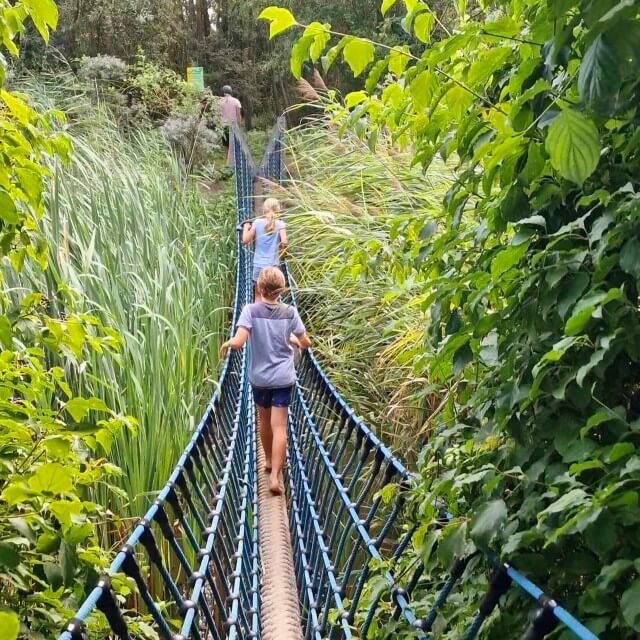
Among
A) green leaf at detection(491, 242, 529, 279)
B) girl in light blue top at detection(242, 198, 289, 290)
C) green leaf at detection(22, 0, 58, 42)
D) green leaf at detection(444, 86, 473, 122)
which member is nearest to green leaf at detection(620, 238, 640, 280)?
green leaf at detection(491, 242, 529, 279)

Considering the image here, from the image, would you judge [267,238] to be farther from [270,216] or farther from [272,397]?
[272,397]

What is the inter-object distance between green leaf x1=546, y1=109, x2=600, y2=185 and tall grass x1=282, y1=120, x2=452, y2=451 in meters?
0.71

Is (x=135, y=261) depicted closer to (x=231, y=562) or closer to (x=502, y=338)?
(x=231, y=562)

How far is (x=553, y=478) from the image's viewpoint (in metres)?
0.94

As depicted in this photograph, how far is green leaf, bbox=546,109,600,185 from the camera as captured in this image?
2.29 ft

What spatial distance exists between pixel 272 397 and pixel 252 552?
873mm

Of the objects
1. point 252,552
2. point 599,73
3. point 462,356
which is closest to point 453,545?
point 462,356

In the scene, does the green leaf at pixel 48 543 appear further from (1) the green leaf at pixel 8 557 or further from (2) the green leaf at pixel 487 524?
(2) the green leaf at pixel 487 524

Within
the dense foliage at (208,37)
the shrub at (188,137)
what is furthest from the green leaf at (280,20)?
the dense foliage at (208,37)

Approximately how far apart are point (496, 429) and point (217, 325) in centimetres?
334

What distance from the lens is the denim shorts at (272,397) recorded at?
3.06 metres

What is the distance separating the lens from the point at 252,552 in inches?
91.7

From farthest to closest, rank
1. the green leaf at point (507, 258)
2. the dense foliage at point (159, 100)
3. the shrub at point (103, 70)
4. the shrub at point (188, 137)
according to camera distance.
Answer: the shrub at point (103, 70) → the dense foliage at point (159, 100) → the shrub at point (188, 137) → the green leaf at point (507, 258)

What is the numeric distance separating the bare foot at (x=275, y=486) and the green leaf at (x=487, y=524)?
82.8 inches
